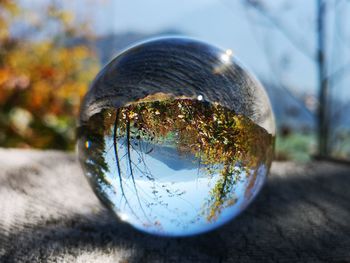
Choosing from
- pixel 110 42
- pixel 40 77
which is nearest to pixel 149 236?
pixel 40 77

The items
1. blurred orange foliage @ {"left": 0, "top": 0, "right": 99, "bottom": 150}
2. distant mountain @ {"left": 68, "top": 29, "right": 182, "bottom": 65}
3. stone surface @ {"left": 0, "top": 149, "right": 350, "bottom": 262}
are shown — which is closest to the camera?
stone surface @ {"left": 0, "top": 149, "right": 350, "bottom": 262}

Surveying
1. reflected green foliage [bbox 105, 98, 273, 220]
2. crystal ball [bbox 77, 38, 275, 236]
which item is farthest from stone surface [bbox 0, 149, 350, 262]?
reflected green foliage [bbox 105, 98, 273, 220]

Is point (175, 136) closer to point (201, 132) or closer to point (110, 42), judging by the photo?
point (201, 132)

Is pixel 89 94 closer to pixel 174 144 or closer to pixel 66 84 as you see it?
pixel 174 144

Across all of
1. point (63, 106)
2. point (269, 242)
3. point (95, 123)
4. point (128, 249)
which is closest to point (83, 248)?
point (128, 249)

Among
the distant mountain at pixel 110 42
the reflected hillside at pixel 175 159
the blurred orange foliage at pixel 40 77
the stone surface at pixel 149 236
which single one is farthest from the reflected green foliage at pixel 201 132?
the distant mountain at pixel 110 42

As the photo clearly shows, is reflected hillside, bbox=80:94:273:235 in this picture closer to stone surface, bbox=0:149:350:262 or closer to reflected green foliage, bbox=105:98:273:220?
reflected green foliage, bbox=105:98:273:220

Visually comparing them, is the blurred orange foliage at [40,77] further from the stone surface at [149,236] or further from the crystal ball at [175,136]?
the crystal ball at [175,136]
